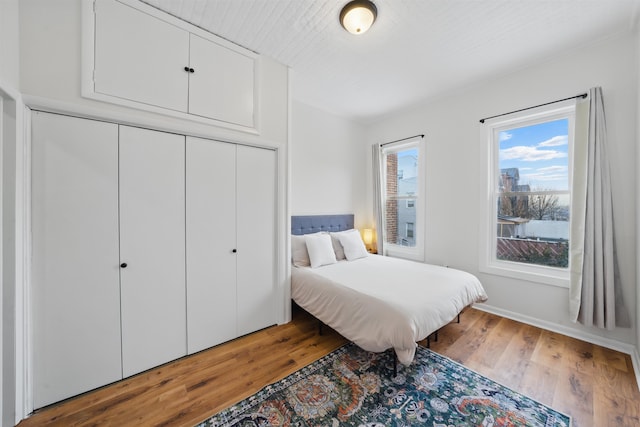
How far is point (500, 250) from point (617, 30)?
2202 mm

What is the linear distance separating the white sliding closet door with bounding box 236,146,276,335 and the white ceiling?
104cm

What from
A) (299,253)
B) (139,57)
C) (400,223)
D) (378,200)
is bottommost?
(299,253)

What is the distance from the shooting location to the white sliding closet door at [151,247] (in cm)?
180

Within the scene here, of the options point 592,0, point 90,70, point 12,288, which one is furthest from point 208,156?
point 592,0

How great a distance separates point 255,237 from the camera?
8.11 ft

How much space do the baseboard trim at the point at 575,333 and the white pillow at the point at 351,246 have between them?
1.59 metres

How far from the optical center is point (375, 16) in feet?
6.10

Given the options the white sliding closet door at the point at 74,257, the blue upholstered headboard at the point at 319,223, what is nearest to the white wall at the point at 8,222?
the white sliding closet door at the point at 74,257

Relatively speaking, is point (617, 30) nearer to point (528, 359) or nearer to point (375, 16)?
point (375, 16)

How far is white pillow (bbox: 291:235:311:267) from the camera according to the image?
9.51 feet

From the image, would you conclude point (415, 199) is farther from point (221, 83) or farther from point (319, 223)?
point (221, 83)

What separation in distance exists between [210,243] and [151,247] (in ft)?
1.44

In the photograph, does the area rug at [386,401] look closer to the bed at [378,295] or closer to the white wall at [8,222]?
the bed at [378,295]

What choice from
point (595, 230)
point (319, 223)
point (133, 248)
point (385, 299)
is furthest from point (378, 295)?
point (595, 230)
